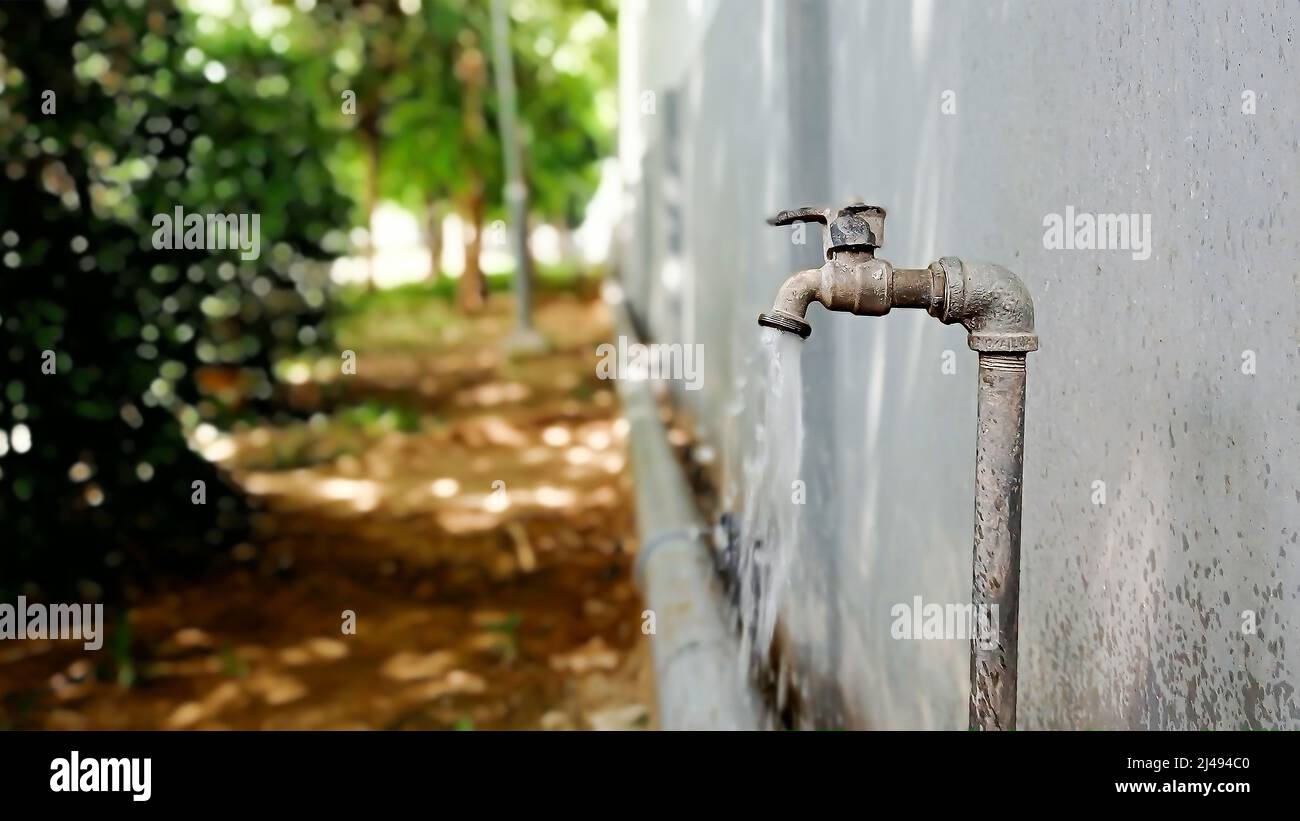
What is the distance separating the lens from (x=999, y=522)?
1.65m

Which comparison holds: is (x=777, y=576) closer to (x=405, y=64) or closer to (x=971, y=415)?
(x=971, y=415)

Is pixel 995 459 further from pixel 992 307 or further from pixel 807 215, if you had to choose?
pixel 807 215

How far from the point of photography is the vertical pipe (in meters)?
1.64

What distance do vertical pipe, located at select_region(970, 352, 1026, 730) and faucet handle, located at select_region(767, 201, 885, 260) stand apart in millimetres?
260

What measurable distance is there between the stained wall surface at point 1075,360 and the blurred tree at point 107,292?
11.3ft

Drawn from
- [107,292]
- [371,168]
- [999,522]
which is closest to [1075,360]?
[999,522]

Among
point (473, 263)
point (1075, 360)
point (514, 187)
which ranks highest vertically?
point (514, 187)

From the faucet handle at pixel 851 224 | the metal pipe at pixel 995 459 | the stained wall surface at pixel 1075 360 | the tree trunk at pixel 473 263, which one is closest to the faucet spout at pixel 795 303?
the faucet handle at pixel 851 224

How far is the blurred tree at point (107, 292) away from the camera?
16.6 feet

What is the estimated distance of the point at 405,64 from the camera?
16594 millimetres

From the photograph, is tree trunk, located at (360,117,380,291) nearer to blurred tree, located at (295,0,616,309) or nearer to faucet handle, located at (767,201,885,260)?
blurred tree, located at (295,0,616,309)

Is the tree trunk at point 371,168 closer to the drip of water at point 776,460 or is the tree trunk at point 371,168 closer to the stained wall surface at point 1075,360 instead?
the stained wall surface at point 1075,360

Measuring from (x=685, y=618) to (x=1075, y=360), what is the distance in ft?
6.16
